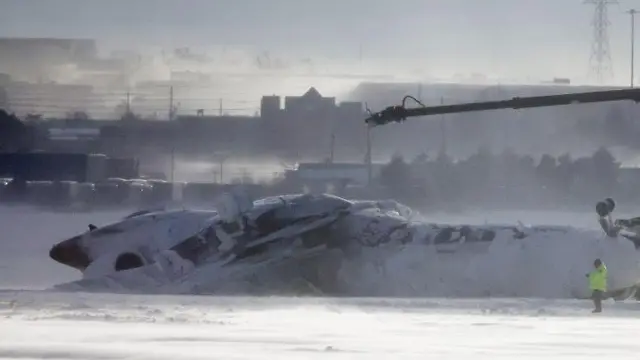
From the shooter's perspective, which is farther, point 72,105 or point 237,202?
point 72,105

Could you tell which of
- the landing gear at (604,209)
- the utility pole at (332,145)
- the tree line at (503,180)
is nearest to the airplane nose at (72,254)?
the utility pole at (332,145)

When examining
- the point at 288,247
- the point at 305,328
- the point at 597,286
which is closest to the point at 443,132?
the point at 288,247

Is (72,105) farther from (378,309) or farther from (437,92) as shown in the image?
(378,309)

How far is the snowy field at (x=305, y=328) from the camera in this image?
34.4ft

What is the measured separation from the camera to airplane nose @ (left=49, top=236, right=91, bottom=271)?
1973 centimetres

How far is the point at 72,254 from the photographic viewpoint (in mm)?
19781

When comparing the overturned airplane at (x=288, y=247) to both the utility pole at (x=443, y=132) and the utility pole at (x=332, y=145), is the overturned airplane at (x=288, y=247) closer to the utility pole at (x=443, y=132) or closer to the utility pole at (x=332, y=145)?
the utility pole at (x=332, y=145)

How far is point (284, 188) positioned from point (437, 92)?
3.85 meters

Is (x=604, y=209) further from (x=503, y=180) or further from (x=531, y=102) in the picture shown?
(x=503, y=180)

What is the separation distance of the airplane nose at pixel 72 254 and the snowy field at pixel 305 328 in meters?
1.27

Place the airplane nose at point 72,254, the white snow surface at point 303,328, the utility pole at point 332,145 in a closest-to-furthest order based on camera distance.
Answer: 1. the white snow surface at point 303,328
2. the airplane nose at point 72,254
3. the utility pole at point 332,145

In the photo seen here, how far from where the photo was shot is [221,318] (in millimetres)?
13445

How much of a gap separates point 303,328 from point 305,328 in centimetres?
2

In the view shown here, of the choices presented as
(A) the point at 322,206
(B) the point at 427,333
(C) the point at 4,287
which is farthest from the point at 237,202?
(B) the point at 427,333
